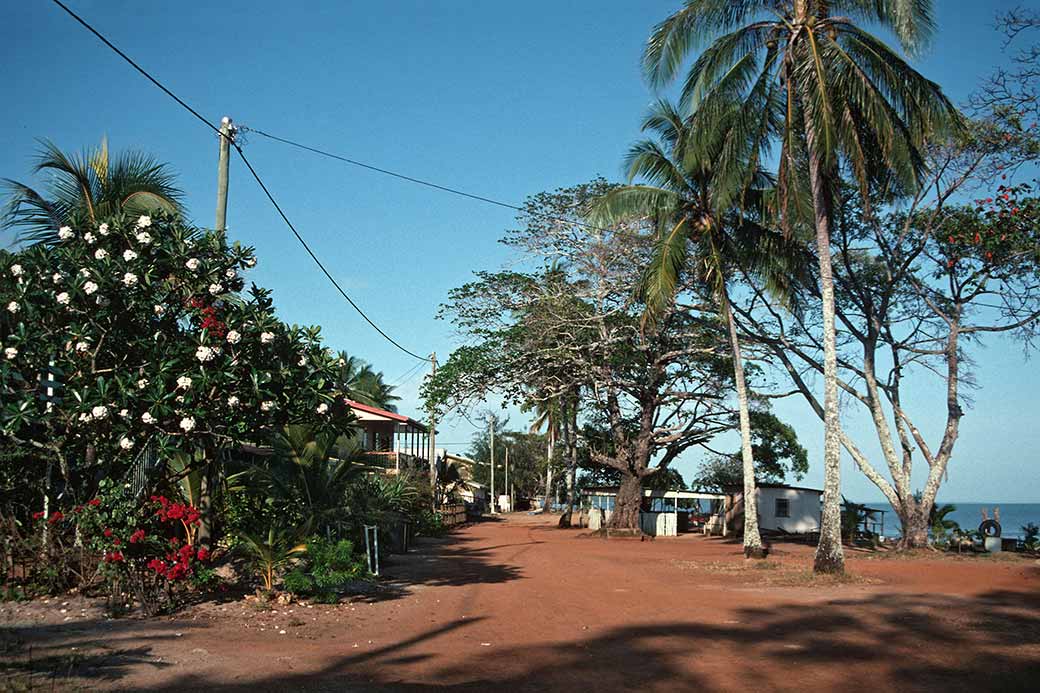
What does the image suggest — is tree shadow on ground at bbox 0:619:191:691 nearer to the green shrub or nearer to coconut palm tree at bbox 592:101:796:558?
the green shrub

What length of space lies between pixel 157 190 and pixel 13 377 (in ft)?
18.0

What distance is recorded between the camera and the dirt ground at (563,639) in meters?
8.15

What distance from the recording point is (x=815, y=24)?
59.7 ft

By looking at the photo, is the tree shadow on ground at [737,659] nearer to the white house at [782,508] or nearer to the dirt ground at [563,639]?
the dirt ground at [563,639]

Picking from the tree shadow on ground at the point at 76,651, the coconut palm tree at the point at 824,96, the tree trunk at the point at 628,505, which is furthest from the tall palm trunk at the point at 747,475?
the tree shadow on ground at the point at 76,651

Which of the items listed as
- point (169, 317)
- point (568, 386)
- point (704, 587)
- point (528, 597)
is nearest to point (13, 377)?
point (169, 317)

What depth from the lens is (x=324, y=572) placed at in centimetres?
1254

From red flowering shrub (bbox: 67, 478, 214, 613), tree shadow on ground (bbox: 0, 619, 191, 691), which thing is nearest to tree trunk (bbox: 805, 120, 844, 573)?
red flowering shrub (bbox: 67, 478, 214, 613)

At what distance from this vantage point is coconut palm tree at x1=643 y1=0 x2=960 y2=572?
17.3m

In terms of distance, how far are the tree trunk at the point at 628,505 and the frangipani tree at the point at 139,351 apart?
23.8 metres

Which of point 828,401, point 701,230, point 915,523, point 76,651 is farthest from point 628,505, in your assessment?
point 76,651

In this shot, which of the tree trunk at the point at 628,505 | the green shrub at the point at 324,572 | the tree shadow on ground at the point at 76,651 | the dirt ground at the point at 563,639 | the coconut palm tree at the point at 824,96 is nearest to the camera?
the tree shadow on ground at the point at 76,651

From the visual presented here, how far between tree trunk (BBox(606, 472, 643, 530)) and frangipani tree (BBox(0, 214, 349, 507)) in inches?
937

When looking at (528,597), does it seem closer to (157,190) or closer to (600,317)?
(157,190)
